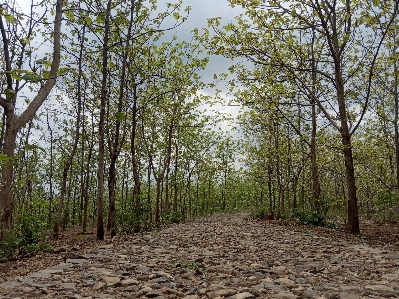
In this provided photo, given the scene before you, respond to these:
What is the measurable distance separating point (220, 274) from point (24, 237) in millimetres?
6101

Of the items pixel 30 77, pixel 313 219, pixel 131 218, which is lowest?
pixel 313 219

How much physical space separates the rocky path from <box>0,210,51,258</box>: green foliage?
1.89 meters

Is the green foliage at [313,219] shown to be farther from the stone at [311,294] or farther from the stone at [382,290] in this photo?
the stone at [311,294]

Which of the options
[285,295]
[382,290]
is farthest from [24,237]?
[382,290]

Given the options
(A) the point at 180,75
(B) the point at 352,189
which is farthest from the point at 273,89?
(A) the point at 180,75

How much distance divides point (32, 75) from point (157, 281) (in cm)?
407

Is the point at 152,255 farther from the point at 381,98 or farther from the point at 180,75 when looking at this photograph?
the point at 381,98

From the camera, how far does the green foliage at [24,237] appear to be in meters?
9.23

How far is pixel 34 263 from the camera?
8.34 meters

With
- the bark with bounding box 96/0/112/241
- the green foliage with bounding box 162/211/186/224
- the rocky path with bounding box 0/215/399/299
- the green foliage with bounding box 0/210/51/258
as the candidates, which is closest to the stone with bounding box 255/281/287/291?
the rocky path with bounding box 0/215/399/299

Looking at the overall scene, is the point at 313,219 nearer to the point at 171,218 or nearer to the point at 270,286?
the point at 171,218

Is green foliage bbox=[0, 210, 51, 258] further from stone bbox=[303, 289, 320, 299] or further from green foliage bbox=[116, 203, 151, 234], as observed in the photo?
stone bbox=[303, 289, 320, 299]

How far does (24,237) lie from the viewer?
379 inches

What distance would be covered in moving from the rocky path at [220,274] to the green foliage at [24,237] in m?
1.89
